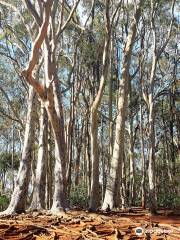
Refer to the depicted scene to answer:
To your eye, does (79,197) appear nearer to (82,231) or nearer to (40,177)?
(40,177)

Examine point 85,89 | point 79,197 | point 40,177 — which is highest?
point 85,89

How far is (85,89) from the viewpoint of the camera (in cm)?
2078

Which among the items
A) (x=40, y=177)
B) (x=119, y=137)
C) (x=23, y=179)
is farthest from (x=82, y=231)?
(x=40, y=177)

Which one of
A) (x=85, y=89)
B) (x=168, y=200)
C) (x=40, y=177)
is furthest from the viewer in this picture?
(x=85, y=89)

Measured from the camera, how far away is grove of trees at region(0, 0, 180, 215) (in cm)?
976

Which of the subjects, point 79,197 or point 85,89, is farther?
point 85,89

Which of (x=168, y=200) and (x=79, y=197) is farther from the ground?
(x=79, y=197)

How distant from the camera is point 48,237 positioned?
571 cm

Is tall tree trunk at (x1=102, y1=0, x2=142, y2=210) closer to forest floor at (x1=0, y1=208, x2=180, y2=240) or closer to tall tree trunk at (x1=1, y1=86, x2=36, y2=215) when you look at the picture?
tall tree trunk at (x1=1, y1=86, x2=36, y2=215)

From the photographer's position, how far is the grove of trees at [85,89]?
384 inches

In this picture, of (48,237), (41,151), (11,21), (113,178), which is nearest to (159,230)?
(48,237)

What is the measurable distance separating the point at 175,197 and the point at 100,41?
718 centimetres

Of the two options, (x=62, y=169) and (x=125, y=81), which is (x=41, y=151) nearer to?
(x=62, y=169)

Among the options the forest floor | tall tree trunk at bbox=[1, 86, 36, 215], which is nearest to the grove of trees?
tall tree trunk at bbox=[1, 86, 36, 215]
